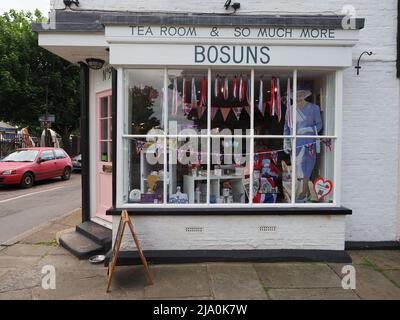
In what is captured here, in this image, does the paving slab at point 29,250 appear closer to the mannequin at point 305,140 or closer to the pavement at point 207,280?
the pavement at point 207,280

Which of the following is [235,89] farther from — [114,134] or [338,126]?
[114,134]

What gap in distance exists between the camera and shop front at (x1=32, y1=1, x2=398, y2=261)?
5145 mm

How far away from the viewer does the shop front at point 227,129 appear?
16.9 feet

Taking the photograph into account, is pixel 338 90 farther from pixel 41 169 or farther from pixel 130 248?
pixel 41 169

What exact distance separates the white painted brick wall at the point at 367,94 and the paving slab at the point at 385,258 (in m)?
0.77

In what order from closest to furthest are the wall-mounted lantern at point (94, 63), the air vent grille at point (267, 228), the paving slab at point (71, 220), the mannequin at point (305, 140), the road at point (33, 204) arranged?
the air vent grille at point (267, 228) → the mannequin at point (305, 140) → the wall-mounted lantern at point (94, 63) → the paving slab at point (71, 220) → the road at point (33, 204)

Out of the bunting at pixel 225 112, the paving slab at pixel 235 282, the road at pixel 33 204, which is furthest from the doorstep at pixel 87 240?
the bunting at pixel 225 112

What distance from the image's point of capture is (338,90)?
5.39 metres

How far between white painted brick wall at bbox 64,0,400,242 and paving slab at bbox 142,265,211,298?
2.75 m

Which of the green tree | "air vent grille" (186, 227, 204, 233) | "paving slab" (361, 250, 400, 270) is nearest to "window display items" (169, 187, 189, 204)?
"air vent grille" (186, 227, 204, 233)

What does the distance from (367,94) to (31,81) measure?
64.8ft

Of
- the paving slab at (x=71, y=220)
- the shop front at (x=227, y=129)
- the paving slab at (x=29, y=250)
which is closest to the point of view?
the shop front at (x=227, y=129)

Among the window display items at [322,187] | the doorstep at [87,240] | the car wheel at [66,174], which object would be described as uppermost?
the window display items at [322,187]

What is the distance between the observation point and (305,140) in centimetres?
568
